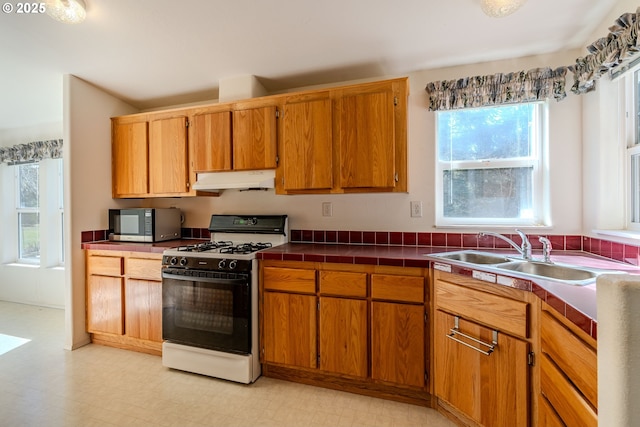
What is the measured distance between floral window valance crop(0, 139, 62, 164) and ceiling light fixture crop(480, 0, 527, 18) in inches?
174

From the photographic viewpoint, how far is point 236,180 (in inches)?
95.1

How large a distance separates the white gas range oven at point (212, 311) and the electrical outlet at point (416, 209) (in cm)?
126

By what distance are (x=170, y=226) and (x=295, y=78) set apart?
1822 millimetres

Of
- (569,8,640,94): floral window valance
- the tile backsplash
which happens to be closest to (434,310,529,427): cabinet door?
the tile backsplash

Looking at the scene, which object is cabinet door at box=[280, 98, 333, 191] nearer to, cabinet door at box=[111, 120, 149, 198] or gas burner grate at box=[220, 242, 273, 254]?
gas burner grate at box=[220, 242, 273, 254]

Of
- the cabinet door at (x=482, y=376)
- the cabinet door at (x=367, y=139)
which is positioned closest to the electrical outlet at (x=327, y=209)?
the cabinet door at (x=367, y=139)

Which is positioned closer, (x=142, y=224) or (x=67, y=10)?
(x=67, y=10)

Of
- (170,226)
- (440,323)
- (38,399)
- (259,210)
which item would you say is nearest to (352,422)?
(440,323)

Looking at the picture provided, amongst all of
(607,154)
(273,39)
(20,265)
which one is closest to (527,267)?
(607,154)

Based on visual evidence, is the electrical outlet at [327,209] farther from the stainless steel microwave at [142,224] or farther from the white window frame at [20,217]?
the white window frame at [20,217]

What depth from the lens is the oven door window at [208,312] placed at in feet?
6.72

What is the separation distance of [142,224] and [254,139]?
1320 mm

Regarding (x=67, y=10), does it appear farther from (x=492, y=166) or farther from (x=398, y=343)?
(x=492, y=166)

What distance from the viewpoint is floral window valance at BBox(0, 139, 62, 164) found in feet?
11.5
